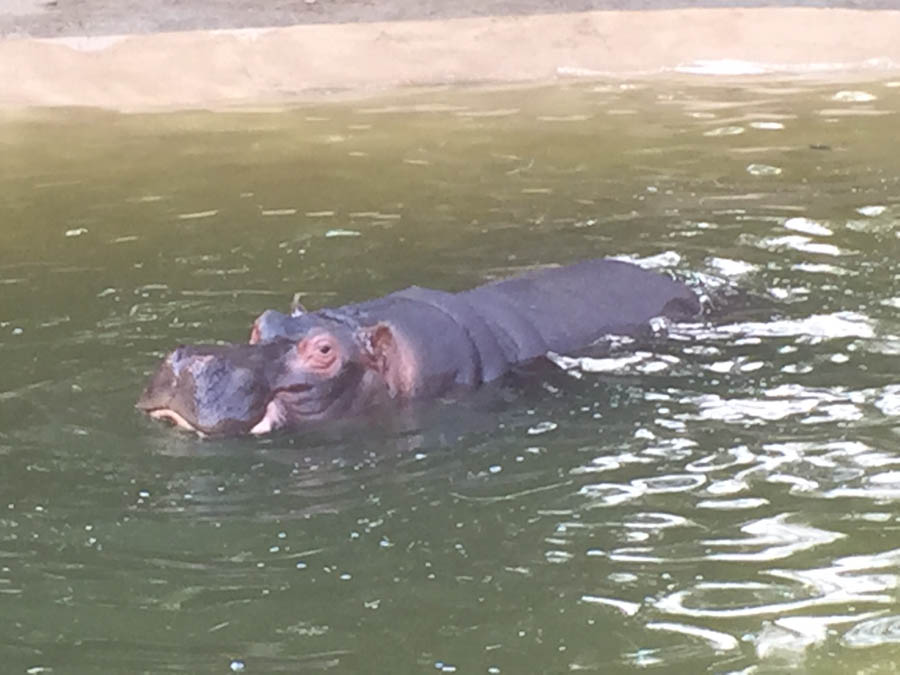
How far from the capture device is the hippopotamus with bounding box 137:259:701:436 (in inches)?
183

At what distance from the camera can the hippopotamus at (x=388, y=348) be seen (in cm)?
464

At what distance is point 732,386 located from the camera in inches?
196

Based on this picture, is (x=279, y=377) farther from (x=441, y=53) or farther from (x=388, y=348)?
(x=441, y=53)

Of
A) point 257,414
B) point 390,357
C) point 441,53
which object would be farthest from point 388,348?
point 441,53

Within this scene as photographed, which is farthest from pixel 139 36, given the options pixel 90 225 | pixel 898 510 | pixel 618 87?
pixel 898 510

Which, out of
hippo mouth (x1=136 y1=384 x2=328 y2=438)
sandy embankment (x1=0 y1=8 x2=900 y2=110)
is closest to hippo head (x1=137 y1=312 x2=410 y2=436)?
hippo mouth (x1=136 y1=384 x2=328 y2=438)

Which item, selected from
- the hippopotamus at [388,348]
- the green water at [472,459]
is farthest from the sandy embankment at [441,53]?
the hippopotamus at [388,348]

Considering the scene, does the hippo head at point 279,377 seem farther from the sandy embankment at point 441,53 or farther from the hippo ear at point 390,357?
the sandy embankment at point 441,53

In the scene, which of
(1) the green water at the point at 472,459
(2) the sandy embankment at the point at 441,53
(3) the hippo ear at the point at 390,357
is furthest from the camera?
(2) the sandy embankment at the point at 441,53

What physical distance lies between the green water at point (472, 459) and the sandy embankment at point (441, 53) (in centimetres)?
383

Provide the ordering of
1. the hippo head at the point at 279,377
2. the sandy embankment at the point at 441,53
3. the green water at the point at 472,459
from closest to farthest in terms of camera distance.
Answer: the green water at the point at 472,459 → the hippo head at the point at 279,377 → the sandy embankment at the point at 441,53

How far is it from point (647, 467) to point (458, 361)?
3.40ft

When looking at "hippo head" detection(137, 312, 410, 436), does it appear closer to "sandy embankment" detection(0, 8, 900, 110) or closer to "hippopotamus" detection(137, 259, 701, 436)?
"hippopotamus" detection(137, 259, 701, 436)

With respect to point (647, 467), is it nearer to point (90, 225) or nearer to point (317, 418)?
point (317, 418)
